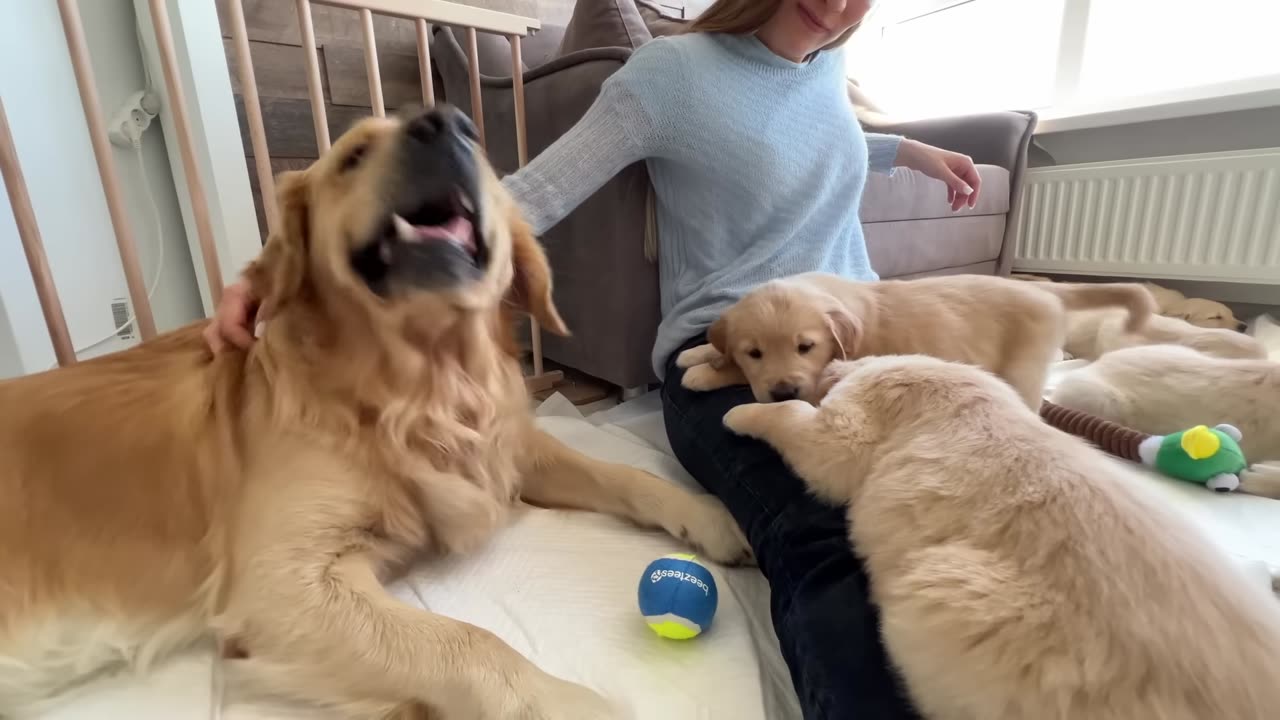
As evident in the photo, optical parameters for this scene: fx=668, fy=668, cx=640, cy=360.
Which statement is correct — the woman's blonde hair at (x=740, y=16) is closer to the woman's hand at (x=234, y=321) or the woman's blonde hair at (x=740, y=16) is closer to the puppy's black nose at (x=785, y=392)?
the puppy's black nose at (x=785, y=392)

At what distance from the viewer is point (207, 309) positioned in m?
2.11

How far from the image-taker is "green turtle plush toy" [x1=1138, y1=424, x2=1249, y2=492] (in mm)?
1231

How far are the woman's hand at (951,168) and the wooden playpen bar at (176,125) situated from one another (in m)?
1.04

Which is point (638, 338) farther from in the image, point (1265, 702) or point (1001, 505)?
point (1265, 702)

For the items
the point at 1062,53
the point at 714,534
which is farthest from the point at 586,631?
the point at 1062,53

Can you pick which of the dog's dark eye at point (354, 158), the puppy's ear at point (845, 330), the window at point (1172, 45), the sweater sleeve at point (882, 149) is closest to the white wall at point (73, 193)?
the dog's dark eye at point (354, 158)

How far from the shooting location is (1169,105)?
8.89 ft

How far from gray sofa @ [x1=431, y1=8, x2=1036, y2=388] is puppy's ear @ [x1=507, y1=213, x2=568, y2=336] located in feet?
1.90

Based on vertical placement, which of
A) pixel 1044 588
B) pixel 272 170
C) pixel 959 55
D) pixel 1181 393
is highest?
pixel 959 55

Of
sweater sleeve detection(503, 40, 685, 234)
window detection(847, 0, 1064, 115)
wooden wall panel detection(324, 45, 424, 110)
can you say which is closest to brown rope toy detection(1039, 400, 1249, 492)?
sweater sleeve detection(503, 40, 685, 234)

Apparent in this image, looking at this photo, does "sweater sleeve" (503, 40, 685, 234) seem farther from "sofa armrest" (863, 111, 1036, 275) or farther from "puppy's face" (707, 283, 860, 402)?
"sofa armrest" (863, 111, 1036, 275)

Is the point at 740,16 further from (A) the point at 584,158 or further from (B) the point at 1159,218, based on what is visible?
(B) the point at 1159,218

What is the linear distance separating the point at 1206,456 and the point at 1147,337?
61 centimetres

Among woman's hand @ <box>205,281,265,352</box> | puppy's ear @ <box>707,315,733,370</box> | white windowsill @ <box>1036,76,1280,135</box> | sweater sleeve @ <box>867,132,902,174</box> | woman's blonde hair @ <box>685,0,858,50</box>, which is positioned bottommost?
puppy's ear @ <box>707,315,733,370</box>
